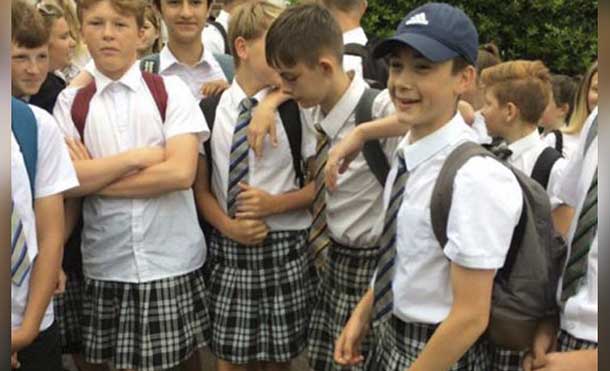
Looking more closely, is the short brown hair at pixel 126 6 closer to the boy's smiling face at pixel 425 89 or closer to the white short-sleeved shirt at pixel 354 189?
the white short-sleeved shirt at pixel 354 189

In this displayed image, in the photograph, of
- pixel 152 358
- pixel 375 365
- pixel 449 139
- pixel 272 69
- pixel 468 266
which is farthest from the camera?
pixel 272 69

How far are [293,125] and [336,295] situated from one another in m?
0.64

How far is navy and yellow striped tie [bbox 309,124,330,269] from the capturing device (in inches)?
112

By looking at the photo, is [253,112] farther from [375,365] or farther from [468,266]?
[468,266]

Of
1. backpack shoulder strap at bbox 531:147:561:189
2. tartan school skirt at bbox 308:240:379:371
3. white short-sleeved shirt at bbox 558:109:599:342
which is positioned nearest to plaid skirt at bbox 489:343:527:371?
white short-sleeved shirt at bbox 558:109:599:342

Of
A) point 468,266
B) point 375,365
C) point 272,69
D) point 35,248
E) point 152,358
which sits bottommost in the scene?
point 152,358

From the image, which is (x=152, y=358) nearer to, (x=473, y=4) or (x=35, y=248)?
(x=35, y=248)

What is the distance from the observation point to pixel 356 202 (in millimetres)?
2791

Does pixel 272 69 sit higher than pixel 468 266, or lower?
higher

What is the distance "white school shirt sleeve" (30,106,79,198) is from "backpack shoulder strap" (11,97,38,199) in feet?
0.06

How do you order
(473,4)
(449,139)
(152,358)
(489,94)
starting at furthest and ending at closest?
(473,4), (489,94), (152,358), (449,139)

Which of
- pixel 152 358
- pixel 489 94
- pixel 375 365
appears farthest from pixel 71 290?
pixel 489 94

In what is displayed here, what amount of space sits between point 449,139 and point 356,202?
84 centimetres

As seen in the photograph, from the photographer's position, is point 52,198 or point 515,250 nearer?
point 515,250
